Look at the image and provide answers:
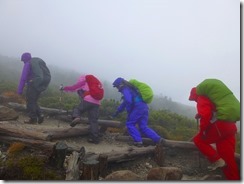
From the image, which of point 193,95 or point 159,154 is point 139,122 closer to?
point 159,154

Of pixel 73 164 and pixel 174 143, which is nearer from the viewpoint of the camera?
pixel 73 164

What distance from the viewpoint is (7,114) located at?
323 inches

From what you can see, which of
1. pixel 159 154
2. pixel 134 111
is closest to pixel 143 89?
pixel 134 111

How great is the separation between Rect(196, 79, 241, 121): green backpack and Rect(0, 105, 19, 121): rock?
16.7ft

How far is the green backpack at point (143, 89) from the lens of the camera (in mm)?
7535

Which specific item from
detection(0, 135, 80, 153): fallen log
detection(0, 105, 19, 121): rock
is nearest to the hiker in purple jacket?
detection(0, 105, 19, 121): rock

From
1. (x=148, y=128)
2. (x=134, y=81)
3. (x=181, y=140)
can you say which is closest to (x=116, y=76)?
(x=134, y=81)

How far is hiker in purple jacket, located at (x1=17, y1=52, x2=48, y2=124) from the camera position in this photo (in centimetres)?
795

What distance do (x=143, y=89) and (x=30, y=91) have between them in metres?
3.12

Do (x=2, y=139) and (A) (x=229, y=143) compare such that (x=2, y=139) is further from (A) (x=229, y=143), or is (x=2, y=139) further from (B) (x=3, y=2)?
(A) (x=229, y=143)

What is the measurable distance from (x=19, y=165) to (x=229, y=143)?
4.03 metres

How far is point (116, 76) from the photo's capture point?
7.79 m

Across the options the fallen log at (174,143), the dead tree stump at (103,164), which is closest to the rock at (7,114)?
the fallen log at (174,143)

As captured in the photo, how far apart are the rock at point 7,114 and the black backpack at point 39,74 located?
1016 mm
